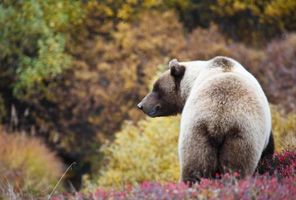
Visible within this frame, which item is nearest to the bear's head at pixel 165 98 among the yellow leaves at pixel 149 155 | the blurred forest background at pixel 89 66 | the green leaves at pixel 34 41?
the yellow leaves at pixel 149 155

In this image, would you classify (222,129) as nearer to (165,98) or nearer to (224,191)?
(224,191)

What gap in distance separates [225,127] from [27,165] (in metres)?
5.53

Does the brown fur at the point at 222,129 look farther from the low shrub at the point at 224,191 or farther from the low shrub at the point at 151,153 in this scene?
the low shrub at the point at 151,153

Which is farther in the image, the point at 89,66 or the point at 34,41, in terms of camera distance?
the point at 89,66

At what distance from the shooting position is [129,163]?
739 centimetres

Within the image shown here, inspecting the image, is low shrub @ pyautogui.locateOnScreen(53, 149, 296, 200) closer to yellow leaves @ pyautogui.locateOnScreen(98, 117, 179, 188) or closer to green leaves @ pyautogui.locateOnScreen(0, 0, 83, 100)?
yellow leaves @ pyautogui.locateOnScreen(98, 117, 179, 188)

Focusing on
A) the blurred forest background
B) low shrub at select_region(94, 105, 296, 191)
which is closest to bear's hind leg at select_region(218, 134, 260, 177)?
low shrub at select_region(94, 105, 296, 191)

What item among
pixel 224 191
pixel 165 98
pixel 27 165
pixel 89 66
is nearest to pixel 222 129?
pixel 224 191

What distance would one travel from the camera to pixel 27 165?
7.39m

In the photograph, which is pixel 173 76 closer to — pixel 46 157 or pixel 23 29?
pixel 46 157

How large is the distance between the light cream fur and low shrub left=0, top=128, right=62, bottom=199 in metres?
4.26

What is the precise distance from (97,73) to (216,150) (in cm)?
841

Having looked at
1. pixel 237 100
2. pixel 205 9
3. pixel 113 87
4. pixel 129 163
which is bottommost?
pixel 129 163

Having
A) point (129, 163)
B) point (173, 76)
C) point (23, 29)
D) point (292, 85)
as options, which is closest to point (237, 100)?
point (173, 76)
